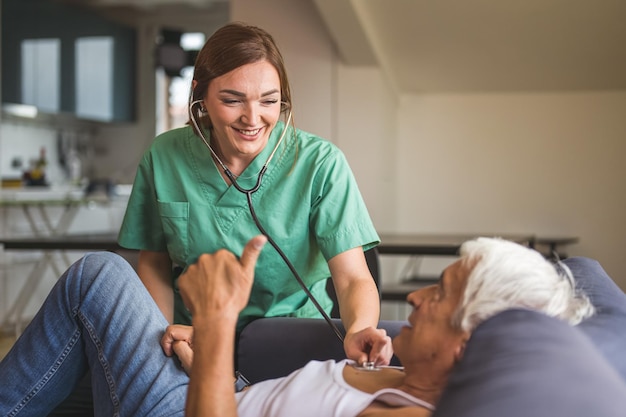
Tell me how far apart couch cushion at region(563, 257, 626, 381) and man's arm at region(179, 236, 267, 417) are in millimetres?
482

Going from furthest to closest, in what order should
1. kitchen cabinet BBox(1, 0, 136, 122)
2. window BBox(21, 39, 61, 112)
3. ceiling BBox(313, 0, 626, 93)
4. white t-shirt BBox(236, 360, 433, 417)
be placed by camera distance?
window BBox(21, 39, 61, 112) → kitchen cabinet BBox(1, 0, 136, 122) → ceiling BBox(313, 0, 626, 93) → white t-shirt BBox(236, 360, 433, 417)

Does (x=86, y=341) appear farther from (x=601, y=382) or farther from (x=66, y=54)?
(x=66, y=54)

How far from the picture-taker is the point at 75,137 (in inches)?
283

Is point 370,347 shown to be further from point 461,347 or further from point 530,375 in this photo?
point 530,375

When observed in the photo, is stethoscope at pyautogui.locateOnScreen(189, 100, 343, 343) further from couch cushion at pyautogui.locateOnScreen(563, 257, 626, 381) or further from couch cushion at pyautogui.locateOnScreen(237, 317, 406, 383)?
couch cushion at pyautogui.locateOnScreen(563, 257, 626, 381)

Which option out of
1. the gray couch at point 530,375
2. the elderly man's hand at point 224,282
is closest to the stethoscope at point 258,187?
the elderly man's hand at point 224,282

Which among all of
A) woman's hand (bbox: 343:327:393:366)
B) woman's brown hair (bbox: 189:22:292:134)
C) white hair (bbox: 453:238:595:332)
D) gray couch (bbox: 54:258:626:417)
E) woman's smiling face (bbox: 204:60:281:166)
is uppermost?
woman's brown hair (bbox: 189:22:292:134)

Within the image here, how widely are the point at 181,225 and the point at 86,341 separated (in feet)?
1.11

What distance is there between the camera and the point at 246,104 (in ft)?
5.42

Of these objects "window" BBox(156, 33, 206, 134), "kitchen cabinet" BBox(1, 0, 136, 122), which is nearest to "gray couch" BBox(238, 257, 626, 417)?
"kitchen cabinet" BBox(1, 0, 136, 122)

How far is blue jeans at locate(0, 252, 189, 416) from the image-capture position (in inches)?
60.5

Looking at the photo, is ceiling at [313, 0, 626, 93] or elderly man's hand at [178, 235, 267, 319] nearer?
elderly man's hand at [178, 235, 267, 319]

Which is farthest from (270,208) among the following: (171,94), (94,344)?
(171,94)

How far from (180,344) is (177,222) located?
14.8 inches
